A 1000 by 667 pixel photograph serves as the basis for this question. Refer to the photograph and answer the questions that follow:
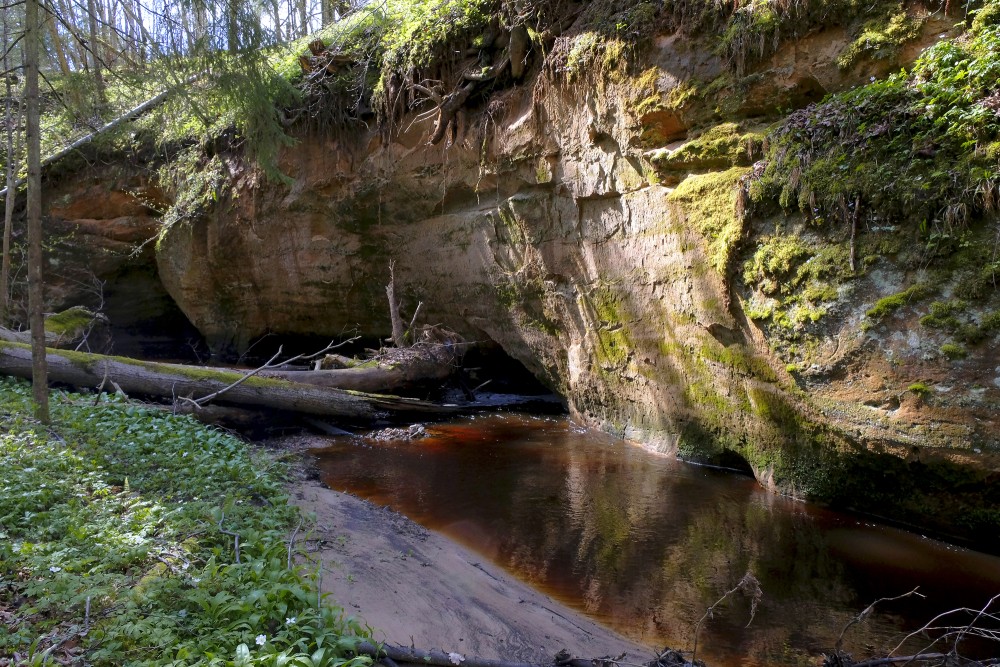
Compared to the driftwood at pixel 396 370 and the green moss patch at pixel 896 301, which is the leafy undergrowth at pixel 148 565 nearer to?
the driftwood at pixel 396 370

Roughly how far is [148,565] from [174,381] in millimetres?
5338

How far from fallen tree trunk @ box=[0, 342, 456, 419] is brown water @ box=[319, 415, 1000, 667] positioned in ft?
3.02

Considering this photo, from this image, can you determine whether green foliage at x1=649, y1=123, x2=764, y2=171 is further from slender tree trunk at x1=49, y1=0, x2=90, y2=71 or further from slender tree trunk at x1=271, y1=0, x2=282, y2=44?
slender tree trunk at x1=49, y1=0, x2=90, y2=71

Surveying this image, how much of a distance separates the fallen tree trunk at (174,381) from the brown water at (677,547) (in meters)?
0.92

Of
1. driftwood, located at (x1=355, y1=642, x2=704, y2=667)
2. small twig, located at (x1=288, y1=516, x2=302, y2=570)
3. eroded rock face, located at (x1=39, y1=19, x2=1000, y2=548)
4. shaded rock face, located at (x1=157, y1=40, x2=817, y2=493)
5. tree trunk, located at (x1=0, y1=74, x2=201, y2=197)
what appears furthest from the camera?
tree trunk, located at (x1=0, y1=74, x2=201, y2=197)

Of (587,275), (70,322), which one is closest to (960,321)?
(587,275)

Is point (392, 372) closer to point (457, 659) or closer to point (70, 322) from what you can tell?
point (70, 322)

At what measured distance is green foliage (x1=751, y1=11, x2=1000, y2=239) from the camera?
15.9 ft

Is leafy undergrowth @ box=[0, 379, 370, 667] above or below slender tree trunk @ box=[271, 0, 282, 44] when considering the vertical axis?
below

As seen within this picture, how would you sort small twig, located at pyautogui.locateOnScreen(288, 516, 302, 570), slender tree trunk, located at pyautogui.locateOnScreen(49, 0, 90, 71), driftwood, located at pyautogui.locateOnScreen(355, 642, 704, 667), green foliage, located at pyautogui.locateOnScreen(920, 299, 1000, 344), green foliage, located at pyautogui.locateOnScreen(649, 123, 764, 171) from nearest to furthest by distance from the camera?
driftwood, located at pyautogui.locateOnScreen(355, 642, 704, 667)
small twig, located at pyautogui.locateOnScreen(288, 516, 302, 570)
green foliage, located at pyautogui.locateOnScreen(920, 299, 1000, 344)
slender tree trunk, located at pyautogui.locateOnScreen(49, 0, 90, 71)
green foliage, located at pyautogui.locateOnScreen(649, 123, 764, 171)

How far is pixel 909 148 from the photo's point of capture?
5.26 metres

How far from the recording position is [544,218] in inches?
368

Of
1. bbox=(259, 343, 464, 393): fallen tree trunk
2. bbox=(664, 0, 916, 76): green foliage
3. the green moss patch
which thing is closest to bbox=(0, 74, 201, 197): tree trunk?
bbox=(259, 343, 464, 393): fallen tree trunk

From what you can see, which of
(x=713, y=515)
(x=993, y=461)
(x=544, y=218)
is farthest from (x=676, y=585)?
(x=544, y=218)
